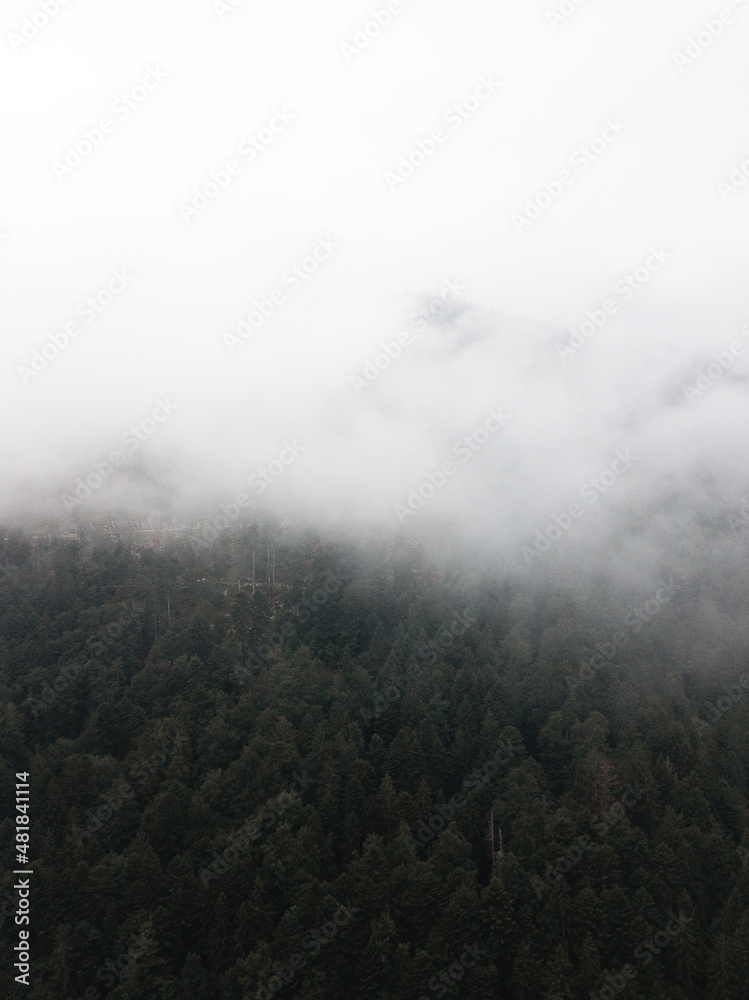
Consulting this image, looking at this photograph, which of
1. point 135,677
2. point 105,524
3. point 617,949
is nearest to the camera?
point 617,949

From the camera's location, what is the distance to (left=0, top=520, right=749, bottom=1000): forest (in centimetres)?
3978

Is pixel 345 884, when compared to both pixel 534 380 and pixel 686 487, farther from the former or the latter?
pixel 534 380

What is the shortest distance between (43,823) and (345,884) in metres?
27.1

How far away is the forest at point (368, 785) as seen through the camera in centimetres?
3978

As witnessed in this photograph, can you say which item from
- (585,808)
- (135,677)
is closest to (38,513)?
(135,677)

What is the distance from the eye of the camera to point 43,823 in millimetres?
50031

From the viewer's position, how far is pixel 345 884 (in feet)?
145

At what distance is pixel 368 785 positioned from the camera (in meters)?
56.2

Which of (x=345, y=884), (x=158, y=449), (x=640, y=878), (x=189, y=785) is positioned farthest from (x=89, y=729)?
(x=158, y=449)

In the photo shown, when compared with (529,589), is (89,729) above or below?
below

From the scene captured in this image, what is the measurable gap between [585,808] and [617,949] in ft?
32.5

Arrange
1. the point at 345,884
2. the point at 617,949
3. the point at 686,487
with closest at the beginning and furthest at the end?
the point at 617,949
the point at 345,884
the point at 686,487

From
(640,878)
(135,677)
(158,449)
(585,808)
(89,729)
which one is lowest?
(640,878)

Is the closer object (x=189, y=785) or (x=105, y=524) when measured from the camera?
(x=189, y=785)
